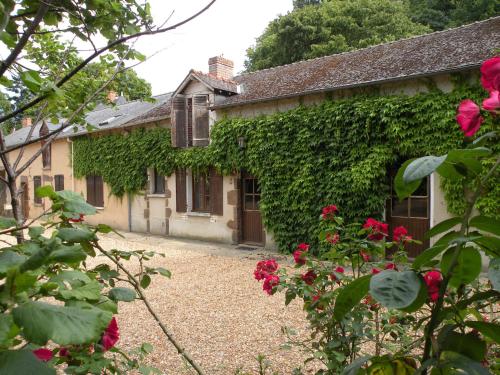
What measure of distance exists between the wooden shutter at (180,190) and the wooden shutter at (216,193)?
4.13ft

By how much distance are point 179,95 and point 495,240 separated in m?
12.6

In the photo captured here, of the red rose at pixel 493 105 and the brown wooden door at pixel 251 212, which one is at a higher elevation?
the red rose at pixel 493 105

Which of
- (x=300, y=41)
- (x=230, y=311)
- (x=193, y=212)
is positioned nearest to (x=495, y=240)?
(x=230, y=311)

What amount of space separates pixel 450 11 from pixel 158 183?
917 inches

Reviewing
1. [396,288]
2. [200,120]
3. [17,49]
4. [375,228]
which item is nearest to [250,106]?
[200,120]

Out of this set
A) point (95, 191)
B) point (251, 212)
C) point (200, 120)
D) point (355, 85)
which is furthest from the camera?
point (95, 191)

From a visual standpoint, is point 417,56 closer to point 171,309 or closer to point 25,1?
point 171,309

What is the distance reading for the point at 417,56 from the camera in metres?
9.38

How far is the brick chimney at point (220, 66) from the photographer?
47.4 feet

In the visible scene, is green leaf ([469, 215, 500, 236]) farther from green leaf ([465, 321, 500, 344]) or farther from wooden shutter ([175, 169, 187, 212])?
wooden shutter ([175, 169, 187, 212])

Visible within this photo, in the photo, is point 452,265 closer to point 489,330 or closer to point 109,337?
point 489,330

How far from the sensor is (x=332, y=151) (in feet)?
30.9

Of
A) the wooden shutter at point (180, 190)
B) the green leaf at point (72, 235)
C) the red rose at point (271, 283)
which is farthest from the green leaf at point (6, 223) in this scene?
the wooden shutter at point (180, 190)

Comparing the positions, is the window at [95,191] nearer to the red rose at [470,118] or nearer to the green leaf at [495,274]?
the red rose at [470,118]
